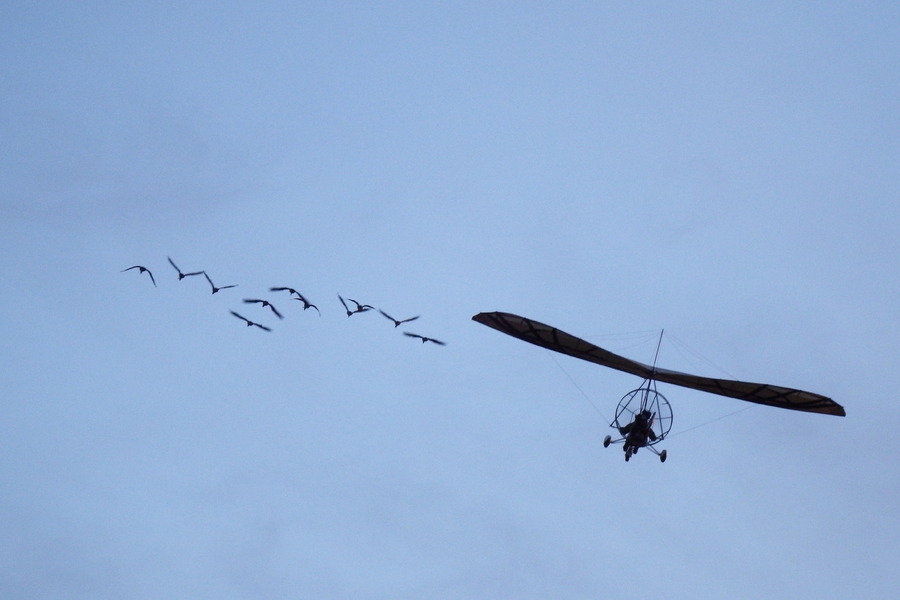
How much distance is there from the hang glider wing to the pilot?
7.00ft

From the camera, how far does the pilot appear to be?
56438 millimetres

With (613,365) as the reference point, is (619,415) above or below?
below

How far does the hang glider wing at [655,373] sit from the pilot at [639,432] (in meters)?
2.13

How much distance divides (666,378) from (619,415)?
3.01 meters

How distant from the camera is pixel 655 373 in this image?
5788 centimetres

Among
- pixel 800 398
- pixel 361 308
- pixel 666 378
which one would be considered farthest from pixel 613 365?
pixel 361 308

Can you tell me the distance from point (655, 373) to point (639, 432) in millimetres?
3184

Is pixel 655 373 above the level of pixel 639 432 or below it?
above

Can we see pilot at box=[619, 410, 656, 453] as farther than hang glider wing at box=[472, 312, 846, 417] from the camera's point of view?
No

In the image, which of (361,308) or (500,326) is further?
(361,308)

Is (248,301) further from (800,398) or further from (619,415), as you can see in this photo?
(800,398)

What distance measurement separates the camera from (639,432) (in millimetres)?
56438

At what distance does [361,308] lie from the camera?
203 feet

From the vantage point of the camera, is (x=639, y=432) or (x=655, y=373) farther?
(x=655, y=373)
